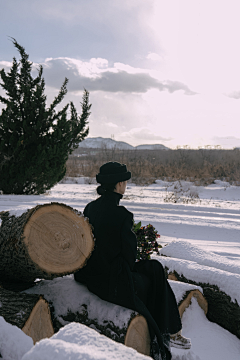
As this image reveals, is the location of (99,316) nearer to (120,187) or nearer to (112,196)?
(112,196)

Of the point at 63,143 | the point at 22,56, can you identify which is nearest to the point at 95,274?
the point at 63,143

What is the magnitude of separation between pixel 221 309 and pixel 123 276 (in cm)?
160

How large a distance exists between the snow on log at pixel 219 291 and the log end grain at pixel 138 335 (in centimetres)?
125

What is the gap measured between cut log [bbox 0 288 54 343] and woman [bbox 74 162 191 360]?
0.42 metres

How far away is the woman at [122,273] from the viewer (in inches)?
81.0

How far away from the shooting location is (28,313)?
5.93 feet

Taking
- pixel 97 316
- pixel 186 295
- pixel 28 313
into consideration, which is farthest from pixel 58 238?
pixel 186 295

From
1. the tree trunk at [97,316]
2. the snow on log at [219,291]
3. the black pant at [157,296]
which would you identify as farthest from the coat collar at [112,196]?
the snow on log at [219,291]

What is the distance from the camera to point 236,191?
13.1m

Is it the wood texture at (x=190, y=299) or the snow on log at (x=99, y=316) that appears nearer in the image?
the snow on log at (x=99, y=316)

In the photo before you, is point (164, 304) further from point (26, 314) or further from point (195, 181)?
point (195, 181)

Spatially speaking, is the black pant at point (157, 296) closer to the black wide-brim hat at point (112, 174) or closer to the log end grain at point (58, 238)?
the log end grain at point (58, 238)

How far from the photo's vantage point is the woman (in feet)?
6.75

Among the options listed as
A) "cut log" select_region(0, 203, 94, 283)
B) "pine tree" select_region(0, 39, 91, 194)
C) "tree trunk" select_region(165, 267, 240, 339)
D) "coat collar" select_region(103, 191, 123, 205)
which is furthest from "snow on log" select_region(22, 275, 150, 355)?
"pine tree" select_region(0, 39, 91, 194)
